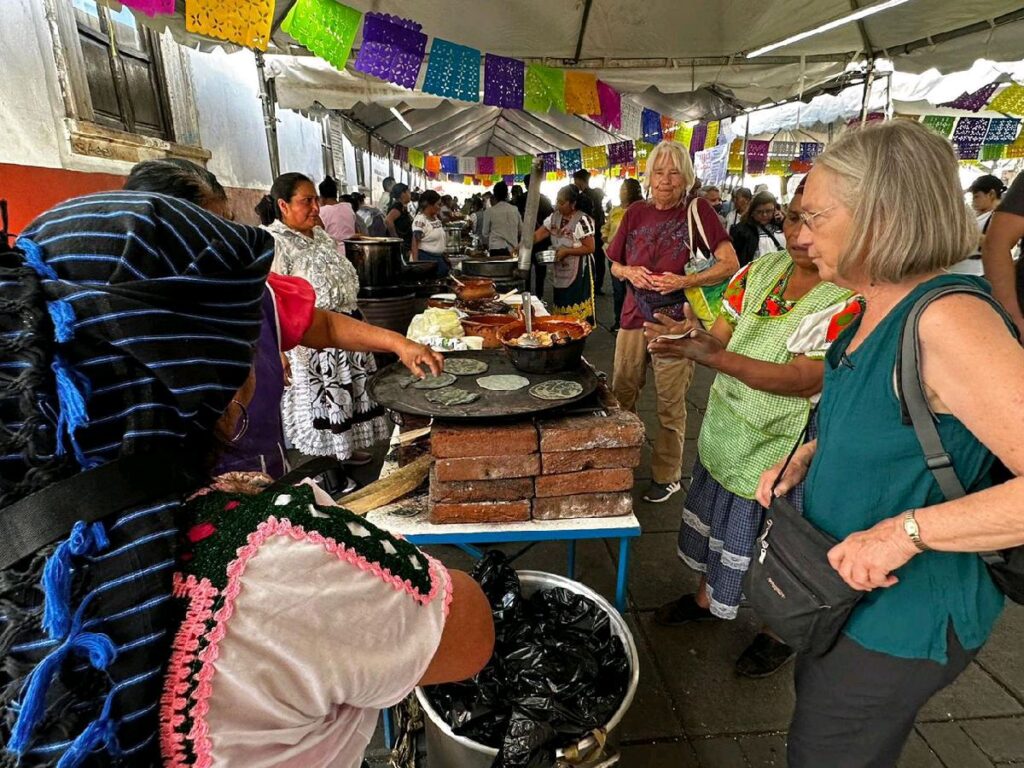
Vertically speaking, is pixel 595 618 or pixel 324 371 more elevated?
pixel 324 371

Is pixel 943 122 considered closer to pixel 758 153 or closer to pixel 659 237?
pixel 758 153

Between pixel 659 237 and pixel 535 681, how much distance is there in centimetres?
278

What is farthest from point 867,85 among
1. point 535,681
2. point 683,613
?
point 535,681

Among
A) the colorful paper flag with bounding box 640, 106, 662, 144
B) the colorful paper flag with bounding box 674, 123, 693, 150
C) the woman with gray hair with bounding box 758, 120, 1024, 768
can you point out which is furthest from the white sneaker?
the colorful paper flag with bounding box 674, 123, 693, 150

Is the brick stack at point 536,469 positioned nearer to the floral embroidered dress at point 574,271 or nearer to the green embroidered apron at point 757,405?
the green embroidered apron at point 757,405

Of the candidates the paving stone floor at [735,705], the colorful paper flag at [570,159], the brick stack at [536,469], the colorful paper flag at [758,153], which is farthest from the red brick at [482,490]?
the colorful paper flag at [570,159]

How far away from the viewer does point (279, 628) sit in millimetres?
633

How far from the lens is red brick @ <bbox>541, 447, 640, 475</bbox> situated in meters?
1.73

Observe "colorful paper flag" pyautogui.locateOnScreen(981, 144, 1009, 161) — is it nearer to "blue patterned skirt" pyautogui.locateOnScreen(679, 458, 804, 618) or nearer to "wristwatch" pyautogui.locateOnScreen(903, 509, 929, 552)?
"blue patterned skirt" pyautogui.locateOnScreen(679, 458, 804, 618)

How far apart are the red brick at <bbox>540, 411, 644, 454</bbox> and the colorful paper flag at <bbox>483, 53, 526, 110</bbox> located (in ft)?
13.6

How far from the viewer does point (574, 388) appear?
1871 mm

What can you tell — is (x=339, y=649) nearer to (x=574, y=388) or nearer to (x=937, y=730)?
(x=574, y=388)

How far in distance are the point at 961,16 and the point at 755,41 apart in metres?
1.47

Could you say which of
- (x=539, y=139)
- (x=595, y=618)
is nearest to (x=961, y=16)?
(x=595, y=618)
